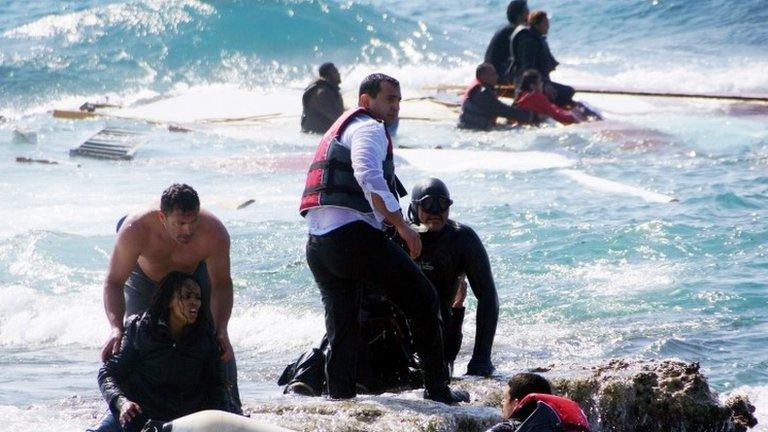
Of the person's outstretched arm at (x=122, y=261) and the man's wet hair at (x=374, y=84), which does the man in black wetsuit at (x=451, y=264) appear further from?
the person's outstretched arm at (x=122, y=261)

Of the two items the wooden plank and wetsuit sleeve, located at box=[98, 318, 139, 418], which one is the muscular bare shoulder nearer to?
wetsuit sleeve, located at box=[98, 318, 139, 418]

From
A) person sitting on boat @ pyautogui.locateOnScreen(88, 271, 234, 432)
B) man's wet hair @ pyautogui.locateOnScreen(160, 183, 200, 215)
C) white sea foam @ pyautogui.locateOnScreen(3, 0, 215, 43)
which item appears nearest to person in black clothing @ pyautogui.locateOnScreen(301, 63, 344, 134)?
man's wet hair @ pyautogui.locateOnScreen(160, 183, 200, 215)

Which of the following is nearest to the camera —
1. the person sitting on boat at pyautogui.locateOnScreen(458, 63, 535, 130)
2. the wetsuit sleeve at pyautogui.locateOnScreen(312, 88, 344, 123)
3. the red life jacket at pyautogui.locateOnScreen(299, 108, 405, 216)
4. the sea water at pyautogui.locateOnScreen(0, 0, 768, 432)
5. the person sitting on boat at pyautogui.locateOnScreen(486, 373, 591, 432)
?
the person sitting on boat at pyautogui.locateOnScreen(486, 373, 591, 432)

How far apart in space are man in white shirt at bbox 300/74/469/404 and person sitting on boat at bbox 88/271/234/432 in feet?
2.63

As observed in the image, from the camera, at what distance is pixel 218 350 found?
5.98 m

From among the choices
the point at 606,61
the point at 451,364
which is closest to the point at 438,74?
the point at 606,61

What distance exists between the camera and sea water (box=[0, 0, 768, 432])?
9.40 meters

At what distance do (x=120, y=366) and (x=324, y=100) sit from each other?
12087mm

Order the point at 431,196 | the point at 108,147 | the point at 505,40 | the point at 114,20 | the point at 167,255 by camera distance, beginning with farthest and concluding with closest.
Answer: the point at 114,20 < the point at 108,147 < the point at 505,40 < the point at 431,196 < the point at 167,255

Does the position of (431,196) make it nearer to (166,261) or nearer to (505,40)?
(166,261)

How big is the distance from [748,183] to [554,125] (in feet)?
11.5

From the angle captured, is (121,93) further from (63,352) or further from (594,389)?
(594,389)

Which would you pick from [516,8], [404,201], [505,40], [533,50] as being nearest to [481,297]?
[404,201]

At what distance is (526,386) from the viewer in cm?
532
